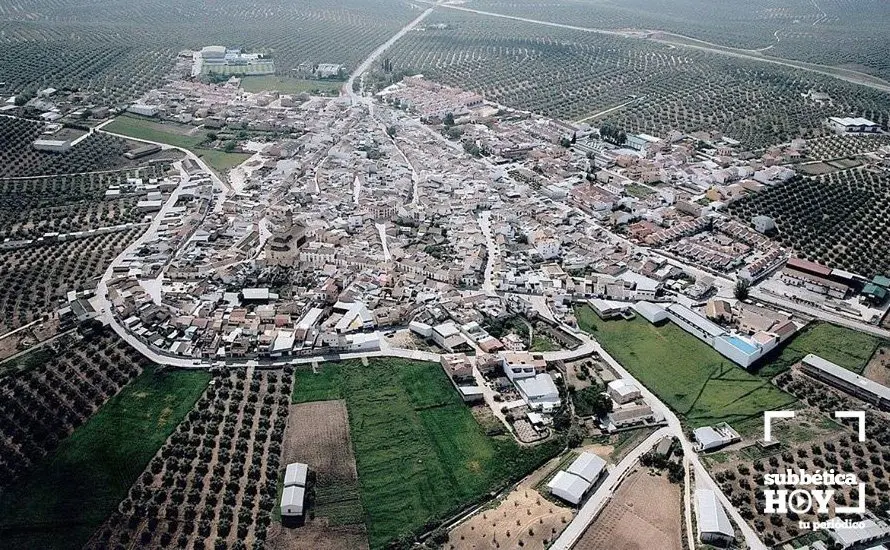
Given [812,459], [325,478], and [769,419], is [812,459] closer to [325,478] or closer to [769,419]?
[769,419]

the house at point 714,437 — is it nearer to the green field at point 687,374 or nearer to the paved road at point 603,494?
the green field at point 687,374

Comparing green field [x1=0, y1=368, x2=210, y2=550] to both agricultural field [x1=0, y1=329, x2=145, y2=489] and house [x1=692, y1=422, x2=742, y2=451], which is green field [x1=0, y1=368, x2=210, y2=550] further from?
house [x1=692, y1=422, x2=742, y2=451]

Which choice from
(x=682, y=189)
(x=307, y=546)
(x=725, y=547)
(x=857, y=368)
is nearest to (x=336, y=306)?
(x=307, y=546)

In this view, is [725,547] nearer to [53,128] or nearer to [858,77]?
[53,128]

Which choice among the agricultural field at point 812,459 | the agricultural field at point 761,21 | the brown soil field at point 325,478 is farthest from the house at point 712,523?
the agricultural field at point 761,21

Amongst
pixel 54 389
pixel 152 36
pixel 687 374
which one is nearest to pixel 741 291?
pixel 687 374
